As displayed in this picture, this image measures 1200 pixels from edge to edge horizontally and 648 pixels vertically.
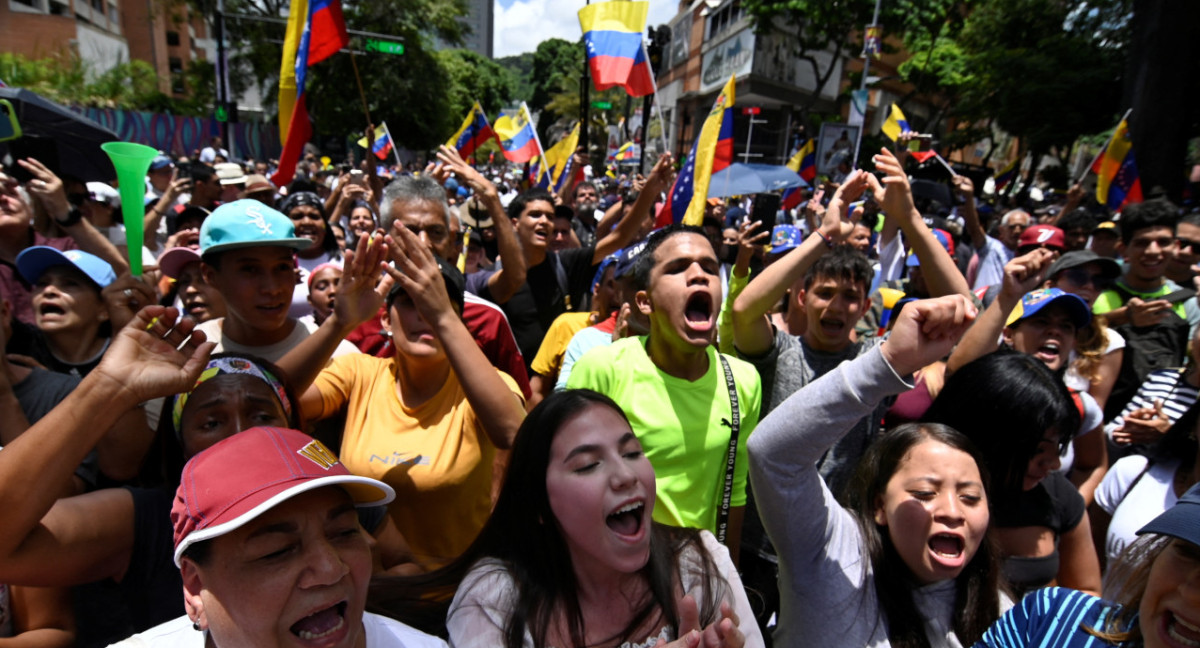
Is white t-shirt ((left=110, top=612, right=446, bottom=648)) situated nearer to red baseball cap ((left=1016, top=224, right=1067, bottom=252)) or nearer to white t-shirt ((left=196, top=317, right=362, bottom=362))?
white t-shirt ((left=196, top=317, right=362, bottom=362))

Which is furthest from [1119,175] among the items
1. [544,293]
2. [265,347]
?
[265,347]

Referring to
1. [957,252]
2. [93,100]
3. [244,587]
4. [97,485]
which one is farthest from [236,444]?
[93,100]

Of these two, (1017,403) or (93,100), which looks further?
(93,100)

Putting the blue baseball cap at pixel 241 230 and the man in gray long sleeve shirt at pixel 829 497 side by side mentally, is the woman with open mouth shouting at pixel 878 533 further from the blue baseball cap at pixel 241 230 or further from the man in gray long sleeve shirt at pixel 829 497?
the blue baseball cap at pixel 241 230

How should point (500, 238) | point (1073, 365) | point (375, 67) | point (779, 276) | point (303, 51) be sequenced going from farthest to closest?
1. point (375, 67)
2. point (303, 51)
3. point (500, 238)
4. point (1073, 365)
5. point (779, 276)

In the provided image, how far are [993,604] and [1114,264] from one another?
2990 millimetres

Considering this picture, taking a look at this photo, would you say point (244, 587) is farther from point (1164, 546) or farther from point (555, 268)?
point (555, 268)

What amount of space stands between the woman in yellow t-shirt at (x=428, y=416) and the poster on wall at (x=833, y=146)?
9.80 m

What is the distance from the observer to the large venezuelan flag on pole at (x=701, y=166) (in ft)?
14.5

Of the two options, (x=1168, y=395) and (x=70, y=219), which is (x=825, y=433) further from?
(x=70, y=219)

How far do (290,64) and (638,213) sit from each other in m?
2.54

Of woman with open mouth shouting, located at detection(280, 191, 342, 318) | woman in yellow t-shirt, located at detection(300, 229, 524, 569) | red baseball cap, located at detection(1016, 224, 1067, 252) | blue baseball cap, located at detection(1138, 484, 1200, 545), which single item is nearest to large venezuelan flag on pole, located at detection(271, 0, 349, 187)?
woman with open mouth shouting, located at detection(280, 191, 342, 318)

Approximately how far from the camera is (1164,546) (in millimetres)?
1349

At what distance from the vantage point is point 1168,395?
2.88 metres
